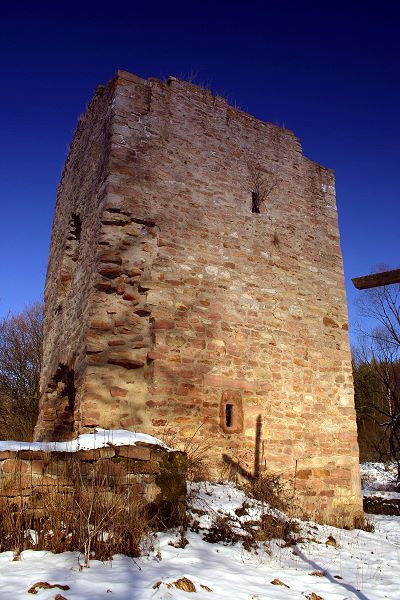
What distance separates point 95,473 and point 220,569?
129 cm

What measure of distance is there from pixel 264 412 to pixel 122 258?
311cm

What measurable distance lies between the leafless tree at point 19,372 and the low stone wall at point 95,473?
877 cm

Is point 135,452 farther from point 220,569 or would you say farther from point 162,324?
point 162,324

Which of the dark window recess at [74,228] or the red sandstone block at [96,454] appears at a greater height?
the dark window recess at [74,228]

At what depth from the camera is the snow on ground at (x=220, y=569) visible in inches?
117

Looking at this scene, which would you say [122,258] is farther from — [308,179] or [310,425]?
[308,179]

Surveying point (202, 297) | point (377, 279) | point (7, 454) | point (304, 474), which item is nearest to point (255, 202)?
point (202, 297)

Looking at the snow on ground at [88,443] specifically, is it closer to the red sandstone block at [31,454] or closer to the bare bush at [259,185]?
the red sandstone block at [31,454]

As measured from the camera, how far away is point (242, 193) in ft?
26.9

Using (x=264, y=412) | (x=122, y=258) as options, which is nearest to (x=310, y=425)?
(x=264, y=412)

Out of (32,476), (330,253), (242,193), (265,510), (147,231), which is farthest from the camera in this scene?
(330,253)

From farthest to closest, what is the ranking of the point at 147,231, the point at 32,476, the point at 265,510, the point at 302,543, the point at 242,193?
the point at 242,193, the point at 147,231, the point at 265,510, the point at 302,543, the point at 32,476

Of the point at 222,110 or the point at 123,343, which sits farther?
the point at 222,110

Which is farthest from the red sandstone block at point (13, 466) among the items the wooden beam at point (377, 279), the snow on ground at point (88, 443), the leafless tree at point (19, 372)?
the leafless tree at point (19, 372)
